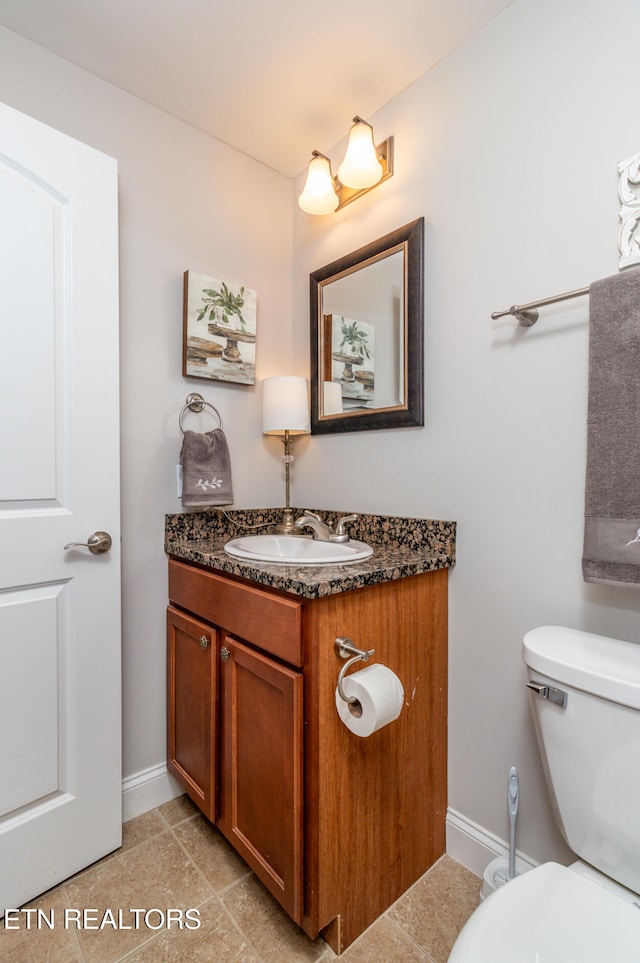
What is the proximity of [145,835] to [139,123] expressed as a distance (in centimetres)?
229

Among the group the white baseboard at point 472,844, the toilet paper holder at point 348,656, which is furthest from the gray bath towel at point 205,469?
the white baseboard at point 472,844

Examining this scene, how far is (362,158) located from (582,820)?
1.82m

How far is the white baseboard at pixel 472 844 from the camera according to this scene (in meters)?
1.22

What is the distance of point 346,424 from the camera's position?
65.0 inches

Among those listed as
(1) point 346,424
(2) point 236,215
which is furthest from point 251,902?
(2) point 236,215

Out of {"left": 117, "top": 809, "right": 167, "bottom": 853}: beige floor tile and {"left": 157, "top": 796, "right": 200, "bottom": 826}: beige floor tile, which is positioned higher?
{"left": 117, "top": 809, "right": 167, "bottom": 853}: beige floor tile

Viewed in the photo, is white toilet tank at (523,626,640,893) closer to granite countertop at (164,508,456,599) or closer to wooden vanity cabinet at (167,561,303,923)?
granite countertop at (164,508,456,599)

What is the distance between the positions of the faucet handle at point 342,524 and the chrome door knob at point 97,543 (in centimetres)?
69

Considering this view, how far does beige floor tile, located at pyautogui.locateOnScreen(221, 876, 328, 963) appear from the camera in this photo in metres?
1.06

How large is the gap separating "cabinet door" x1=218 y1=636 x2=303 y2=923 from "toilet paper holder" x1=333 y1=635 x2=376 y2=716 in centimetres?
10

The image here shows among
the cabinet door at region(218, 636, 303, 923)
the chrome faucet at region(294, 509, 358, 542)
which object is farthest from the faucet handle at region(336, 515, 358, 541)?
the cabinet door at region(218, 636, 303, 923)

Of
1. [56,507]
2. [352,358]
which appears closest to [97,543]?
[56,507]

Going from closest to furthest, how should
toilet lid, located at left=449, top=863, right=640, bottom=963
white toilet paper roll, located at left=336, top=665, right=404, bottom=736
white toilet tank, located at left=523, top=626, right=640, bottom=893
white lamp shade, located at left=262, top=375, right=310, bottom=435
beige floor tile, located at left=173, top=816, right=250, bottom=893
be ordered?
1. toilet lid, located at left=449, top=863, right=640, bottom=963
2. white toilet tank, located at left=523, top=626, right=640, bottom=893
3. white toilet paper roll, located at left=336, top=665, right=404, bottom=736
4. beige floor tile, located at left=173, top=816, right=250, bottom=893
5. white lamp shade, located at left=262, top=375, right=310, bottom=435

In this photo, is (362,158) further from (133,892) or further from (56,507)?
(133,892)
